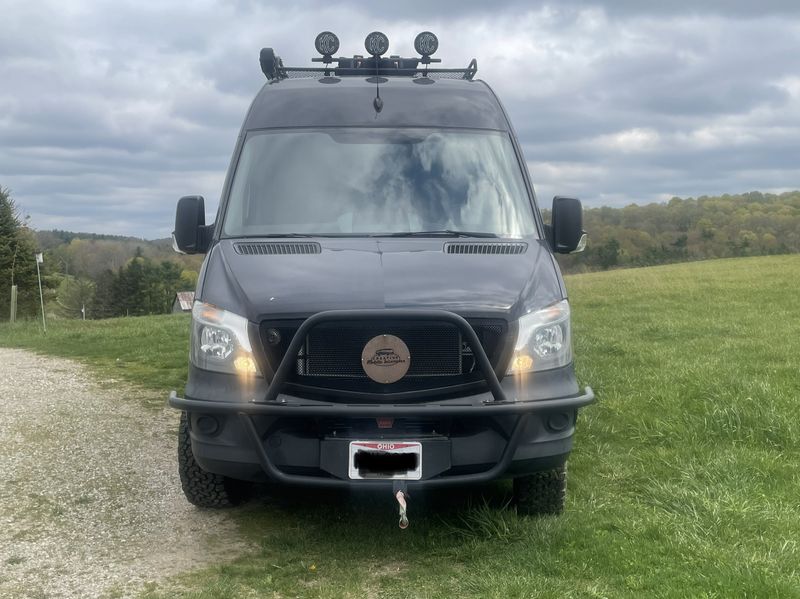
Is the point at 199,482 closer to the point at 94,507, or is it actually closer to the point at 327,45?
the point at 94,507

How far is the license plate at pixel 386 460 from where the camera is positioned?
3.76 m

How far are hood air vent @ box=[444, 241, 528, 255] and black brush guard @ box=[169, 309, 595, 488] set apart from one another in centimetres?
77

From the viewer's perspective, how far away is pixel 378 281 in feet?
12.9

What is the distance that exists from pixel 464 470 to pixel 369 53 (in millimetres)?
3768

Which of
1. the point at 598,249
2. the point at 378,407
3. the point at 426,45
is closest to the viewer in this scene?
the point at 378,407

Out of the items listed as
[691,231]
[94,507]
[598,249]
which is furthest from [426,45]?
[691,231]

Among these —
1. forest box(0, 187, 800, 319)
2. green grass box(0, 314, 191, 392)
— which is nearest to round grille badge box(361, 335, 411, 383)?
green grass box(0, 314, 191, 392)

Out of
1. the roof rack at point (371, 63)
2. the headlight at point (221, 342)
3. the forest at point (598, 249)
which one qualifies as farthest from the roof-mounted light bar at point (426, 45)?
the forest at point (598, 249)

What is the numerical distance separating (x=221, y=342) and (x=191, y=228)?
1302mm

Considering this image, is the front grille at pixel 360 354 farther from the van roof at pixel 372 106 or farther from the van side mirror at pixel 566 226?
the van roof at pixel 372 106

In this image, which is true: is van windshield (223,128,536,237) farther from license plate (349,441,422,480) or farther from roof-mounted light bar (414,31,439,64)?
roof-mounted light bar (414,31,439,64)

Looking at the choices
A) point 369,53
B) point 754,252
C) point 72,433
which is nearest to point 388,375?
point 369,53

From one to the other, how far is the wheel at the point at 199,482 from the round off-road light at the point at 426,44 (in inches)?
142

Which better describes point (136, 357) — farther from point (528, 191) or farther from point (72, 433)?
point (528, 191)
